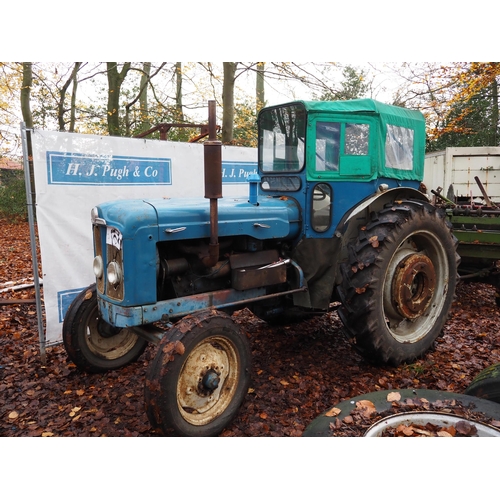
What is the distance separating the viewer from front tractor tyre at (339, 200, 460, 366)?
11.5 feet

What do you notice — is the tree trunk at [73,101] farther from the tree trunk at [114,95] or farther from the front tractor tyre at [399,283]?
the front tractor tyre at [399,283]

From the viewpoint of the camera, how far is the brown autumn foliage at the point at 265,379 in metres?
3.03

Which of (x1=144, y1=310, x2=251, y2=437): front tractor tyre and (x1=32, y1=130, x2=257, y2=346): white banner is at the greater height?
(x1=32, y1=130, x2=257, y2=346): white banner

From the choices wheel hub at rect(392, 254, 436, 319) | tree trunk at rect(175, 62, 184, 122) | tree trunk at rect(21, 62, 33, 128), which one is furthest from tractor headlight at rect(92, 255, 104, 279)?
tree trunk at rect(21, 62, 33, 128)

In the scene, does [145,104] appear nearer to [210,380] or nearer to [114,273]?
[114,273]

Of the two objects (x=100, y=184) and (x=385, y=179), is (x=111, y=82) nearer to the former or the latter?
(x=100, y=184)

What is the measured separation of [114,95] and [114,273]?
8.76 metres

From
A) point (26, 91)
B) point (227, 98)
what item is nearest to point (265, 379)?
point (227, 98)

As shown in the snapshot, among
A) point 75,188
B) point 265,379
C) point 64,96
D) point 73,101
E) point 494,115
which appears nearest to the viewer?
point 265,379

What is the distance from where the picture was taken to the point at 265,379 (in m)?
3.64

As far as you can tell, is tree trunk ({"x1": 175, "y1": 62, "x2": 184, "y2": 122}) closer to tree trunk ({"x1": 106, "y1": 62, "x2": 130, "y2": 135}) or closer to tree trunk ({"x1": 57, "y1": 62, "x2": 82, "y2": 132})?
tree trunk ({"x1": 106, "y1": 62, "x2": 130, "y2": 135})

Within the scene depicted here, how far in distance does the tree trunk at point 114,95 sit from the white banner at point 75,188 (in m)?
6.06

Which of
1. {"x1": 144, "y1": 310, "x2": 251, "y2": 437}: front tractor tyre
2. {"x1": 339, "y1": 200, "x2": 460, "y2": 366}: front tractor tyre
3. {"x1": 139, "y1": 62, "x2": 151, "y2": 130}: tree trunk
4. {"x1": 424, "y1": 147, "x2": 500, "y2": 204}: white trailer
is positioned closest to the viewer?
{"x1": 144, "y1": 310, "x2": 251, "y2": 437}: front tractor tyre

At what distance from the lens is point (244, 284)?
3.44 metres
